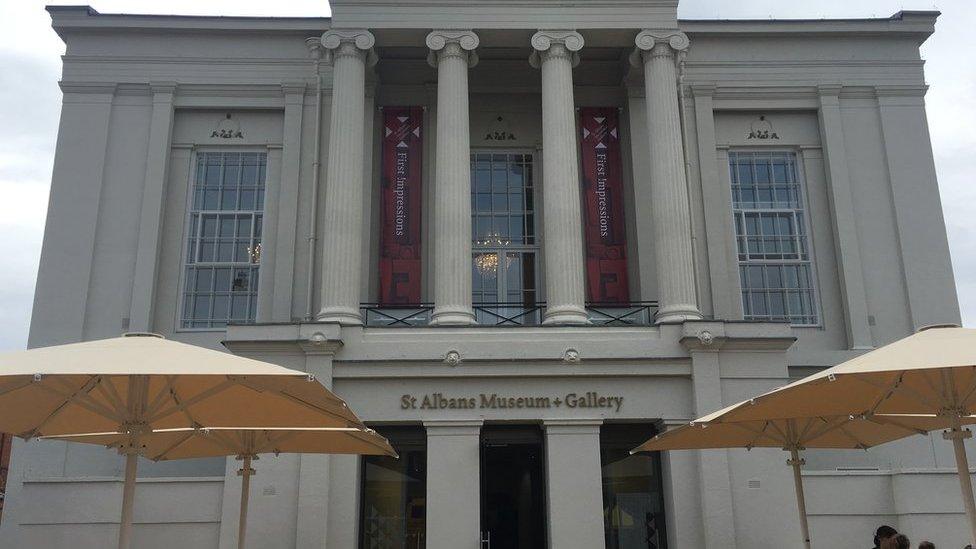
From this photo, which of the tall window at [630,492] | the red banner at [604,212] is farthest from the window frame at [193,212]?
the tall window at [630,492]

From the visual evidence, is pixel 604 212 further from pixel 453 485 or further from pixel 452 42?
pixel 453 485

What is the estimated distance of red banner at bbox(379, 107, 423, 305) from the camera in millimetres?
20250

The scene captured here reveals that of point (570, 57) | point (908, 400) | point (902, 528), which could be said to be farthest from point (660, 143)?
point (908, 400)

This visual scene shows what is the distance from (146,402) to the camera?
880 cm

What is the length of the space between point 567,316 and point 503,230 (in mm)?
4715

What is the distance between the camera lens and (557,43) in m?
19.9

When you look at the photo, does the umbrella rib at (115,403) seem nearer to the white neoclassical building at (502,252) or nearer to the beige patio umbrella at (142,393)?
the beige patio umbrella at (142,393)

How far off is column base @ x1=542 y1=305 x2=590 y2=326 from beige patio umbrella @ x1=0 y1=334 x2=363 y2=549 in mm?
8952

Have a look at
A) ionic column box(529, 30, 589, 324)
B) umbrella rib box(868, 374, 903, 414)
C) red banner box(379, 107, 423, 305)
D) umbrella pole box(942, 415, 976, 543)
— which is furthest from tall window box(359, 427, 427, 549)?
umbrella pole box(942, 415, 976, 543)

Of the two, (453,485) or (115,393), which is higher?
(115,393)

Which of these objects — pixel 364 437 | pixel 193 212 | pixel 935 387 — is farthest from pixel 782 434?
pixel 193 212

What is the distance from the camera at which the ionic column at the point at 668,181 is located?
718 inches

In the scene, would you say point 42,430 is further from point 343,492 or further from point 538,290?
point 538,290

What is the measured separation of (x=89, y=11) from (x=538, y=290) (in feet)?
45.3
